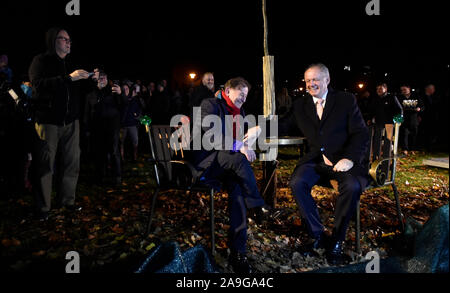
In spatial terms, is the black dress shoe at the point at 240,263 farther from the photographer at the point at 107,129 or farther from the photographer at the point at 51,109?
the photographer at the point at 107,129

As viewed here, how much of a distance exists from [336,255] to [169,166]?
2105 mm

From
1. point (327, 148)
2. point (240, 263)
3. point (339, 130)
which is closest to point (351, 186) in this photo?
point (327, 148)

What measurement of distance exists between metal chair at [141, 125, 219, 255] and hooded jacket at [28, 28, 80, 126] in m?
1.65

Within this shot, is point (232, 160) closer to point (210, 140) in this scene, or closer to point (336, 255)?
point (210, 140)

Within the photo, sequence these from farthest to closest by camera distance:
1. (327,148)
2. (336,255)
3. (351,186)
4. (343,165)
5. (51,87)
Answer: (51,87)
(327,148)
(343,165)
(351,186)
(336,255)

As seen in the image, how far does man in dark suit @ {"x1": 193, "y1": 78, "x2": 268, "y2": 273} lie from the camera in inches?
124

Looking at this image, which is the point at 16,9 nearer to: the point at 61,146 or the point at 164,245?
the point at 61,146

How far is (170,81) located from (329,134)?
740 inches

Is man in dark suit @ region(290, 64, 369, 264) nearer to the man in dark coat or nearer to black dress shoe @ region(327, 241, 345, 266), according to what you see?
black dress shoe @ region(327, 241, 345, 266)

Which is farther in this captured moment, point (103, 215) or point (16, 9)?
point (16, 9)

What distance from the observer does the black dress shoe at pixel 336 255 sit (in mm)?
3188

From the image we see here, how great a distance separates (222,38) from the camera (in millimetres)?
22141
